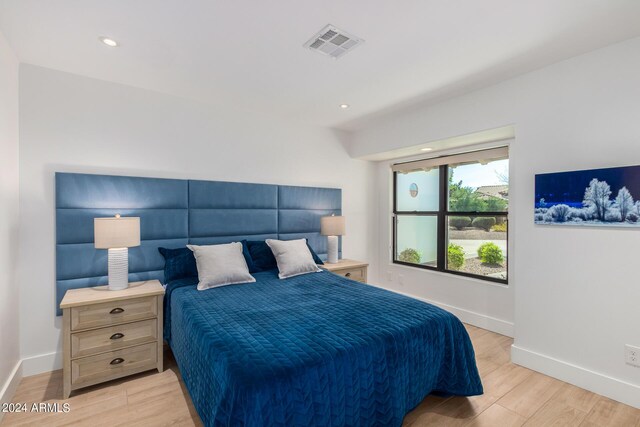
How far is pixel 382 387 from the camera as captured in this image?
5.54ft

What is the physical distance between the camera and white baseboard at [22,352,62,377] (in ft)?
8.21

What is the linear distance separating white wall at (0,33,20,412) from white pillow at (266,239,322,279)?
205 cm

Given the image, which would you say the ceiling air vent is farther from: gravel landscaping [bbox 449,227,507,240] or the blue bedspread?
gravel landscaping [bbox 449,227,507,240]

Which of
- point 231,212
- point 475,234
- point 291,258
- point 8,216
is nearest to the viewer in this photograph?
point 8,216

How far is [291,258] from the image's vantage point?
3.20 meters

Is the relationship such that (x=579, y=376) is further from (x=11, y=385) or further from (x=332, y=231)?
(x=11, y=385)

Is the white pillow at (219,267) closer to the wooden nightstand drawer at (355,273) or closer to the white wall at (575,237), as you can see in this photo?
the wooden nightstand drawer at (355,273)

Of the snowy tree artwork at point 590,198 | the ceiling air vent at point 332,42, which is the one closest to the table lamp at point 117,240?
the ceiling air vent at point 332,42

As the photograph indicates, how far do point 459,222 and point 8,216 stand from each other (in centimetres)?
442

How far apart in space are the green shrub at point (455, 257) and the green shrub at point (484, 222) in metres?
0.39

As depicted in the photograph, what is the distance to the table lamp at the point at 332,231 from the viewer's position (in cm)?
392

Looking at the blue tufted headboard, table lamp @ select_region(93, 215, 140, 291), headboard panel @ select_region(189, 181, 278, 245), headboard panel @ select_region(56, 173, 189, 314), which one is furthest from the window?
table lamp @ select_region(93, 215, 140, 291)

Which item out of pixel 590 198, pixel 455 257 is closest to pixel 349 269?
pixel 455 257

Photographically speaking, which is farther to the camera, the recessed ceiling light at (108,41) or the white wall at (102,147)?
the white wall at (102,147)
